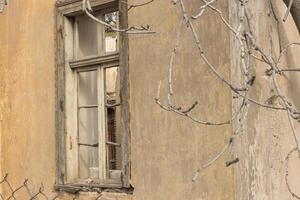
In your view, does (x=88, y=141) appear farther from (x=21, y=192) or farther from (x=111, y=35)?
(x=111, y=35)

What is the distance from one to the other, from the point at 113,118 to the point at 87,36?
85 centimetres

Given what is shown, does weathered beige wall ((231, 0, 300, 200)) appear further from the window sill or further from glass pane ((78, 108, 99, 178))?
glass pane ((78, 108, 99, 178))

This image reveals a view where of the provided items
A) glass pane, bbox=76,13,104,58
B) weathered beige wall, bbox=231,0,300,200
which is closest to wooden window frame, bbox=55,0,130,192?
glass pane, bbox=76,13,104,58

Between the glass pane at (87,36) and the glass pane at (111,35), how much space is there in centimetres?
15

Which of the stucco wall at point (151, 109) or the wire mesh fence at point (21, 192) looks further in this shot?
the wire mesh fence at point (21, 192)

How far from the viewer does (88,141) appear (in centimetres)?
598

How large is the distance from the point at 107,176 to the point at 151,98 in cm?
102

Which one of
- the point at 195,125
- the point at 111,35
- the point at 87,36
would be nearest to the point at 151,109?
the point at 195,125

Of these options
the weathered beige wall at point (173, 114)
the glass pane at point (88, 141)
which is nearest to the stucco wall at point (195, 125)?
the weathered beige wall at point (173, 114)

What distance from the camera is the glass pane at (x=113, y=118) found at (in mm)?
5605

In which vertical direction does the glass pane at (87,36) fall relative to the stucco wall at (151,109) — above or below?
above

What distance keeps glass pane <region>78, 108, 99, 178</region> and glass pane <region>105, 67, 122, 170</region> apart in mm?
143

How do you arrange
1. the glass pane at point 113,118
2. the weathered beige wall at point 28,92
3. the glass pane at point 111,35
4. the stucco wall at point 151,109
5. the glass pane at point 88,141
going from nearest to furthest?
1. the stucco wall at point 151,109
2. the glass pane at point 113,118
3. the glass pane at point 111,35
4. the glass pane at point 88,141
5. the weathered beige wall at point 28,92

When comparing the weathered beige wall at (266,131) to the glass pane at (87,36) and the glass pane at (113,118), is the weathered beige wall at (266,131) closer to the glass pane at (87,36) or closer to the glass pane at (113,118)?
the glass pane at (113,118)
